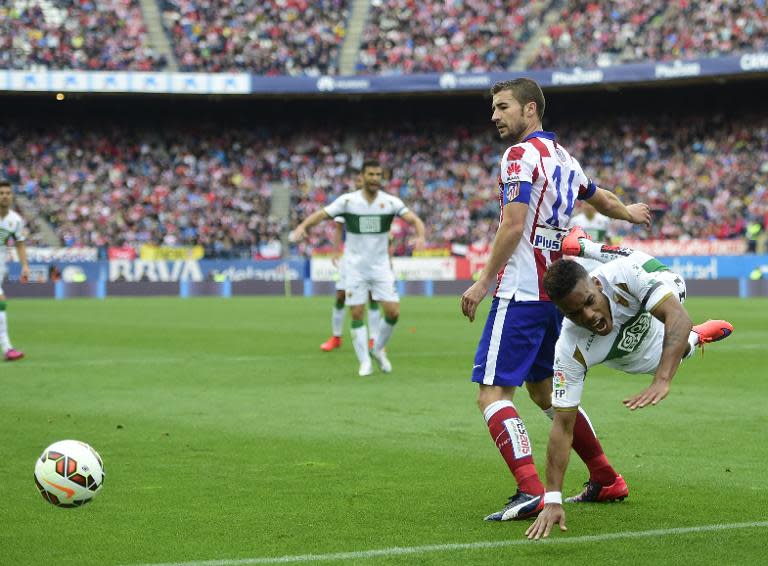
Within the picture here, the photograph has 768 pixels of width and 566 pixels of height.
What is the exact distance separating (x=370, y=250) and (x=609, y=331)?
362 inches

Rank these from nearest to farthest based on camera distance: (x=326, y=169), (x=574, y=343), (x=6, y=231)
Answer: (x=574, y=343) < (x=6, y=231) < (x=326, y=169)

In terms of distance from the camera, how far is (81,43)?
152 ft

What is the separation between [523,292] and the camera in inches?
247

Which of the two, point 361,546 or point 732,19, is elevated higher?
point 732,19

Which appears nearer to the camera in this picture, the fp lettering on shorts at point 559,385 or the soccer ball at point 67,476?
the fp lettering on shorts at point 559,385

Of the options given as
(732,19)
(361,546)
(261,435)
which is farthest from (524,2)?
(361,546)

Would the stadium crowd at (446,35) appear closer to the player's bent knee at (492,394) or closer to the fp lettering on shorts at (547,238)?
the fp lettering on shorts at (547,238)

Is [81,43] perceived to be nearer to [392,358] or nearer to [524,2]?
[524,2]

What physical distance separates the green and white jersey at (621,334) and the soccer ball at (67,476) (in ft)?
8.08

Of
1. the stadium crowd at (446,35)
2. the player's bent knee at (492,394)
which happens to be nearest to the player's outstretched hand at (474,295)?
the player's bent knee at (492,394)

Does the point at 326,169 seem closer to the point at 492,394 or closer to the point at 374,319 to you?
the point at 374,319

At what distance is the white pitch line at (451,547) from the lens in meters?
5.13

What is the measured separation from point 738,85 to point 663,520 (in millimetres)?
42235

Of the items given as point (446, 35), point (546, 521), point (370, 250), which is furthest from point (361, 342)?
point (446, 35)
